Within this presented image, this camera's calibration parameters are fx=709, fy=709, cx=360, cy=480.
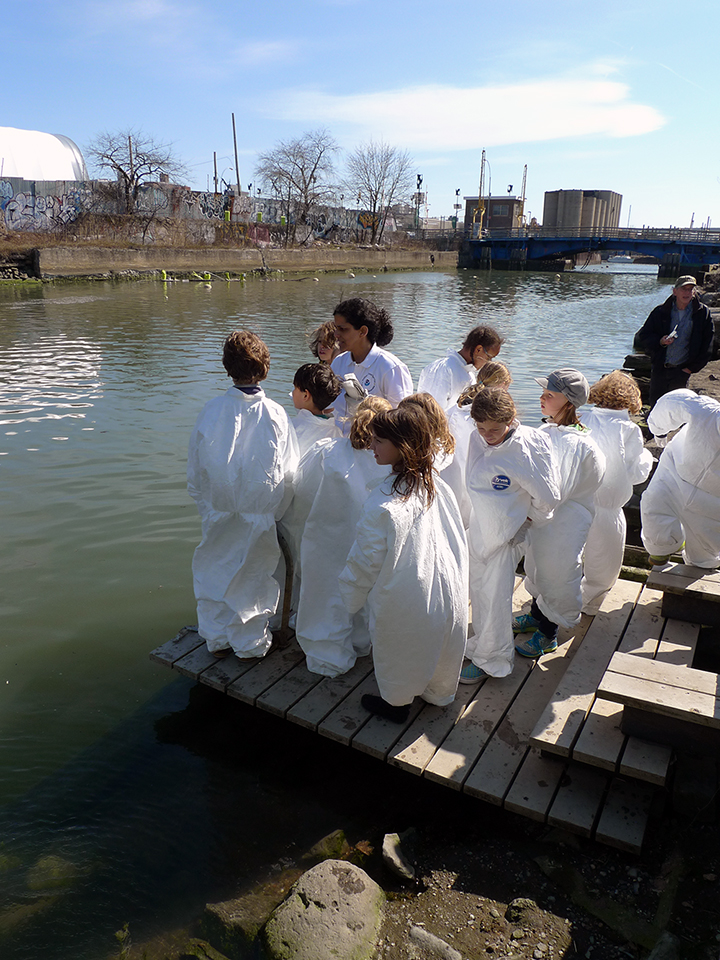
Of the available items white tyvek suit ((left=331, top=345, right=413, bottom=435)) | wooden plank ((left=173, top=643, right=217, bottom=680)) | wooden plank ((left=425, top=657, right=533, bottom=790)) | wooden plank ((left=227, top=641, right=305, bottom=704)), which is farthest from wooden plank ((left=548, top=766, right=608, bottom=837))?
white tyvek suit ((left=331, top=345, right=413, bottom=435))

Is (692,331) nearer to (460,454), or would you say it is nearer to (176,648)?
(460,454)

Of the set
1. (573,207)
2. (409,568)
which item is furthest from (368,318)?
(573,207)

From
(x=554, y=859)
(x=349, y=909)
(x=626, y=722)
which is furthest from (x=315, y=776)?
(x=626, y=722)

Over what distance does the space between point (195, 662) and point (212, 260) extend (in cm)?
3796

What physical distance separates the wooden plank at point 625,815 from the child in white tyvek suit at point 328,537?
1382mm

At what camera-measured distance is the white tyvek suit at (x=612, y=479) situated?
12.8ft

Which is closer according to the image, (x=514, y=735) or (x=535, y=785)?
(x=535, y=785)

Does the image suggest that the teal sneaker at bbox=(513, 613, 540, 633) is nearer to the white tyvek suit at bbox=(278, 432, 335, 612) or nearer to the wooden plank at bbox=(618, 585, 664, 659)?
the wooden plank at bbox=(618, 585, 664, 659)

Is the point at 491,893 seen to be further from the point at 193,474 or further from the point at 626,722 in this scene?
the point at 193,474

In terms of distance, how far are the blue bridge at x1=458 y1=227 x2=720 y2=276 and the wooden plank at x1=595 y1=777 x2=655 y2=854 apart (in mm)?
55301

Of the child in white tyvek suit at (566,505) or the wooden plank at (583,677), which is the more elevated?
the child in white tyvek suit at (566,505)

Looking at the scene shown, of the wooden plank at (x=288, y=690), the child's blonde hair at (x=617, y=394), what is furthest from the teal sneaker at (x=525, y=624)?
the child's blonde hair at (x=617, y=394)

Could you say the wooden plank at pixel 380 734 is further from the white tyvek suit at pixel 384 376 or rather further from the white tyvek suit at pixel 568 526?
the white tyvek suit at pixel 384 376

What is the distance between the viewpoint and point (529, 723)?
3309 millimetres
